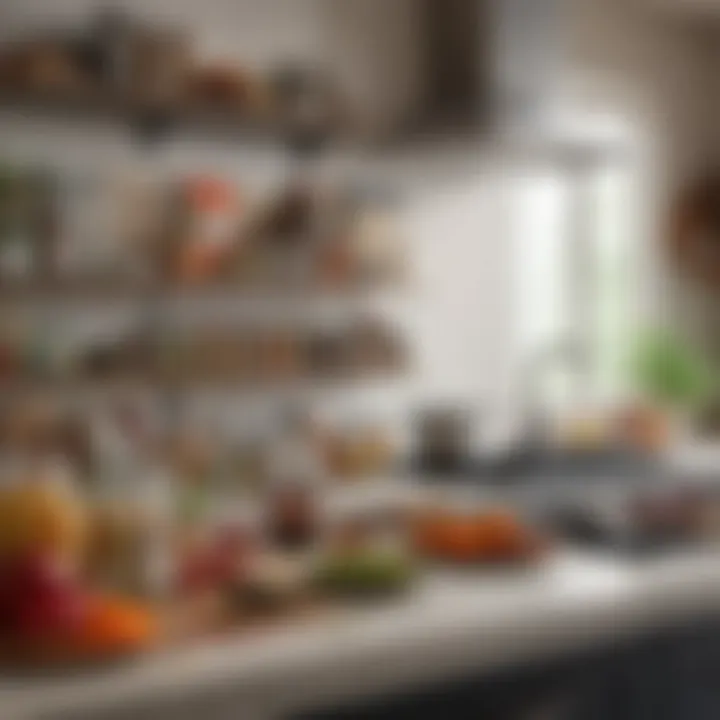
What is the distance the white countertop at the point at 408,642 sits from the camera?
1091 millimetres

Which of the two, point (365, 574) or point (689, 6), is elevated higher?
point (689, 6)

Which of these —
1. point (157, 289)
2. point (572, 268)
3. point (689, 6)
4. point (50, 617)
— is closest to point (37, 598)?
point (50, 617)

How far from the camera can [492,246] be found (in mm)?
3258

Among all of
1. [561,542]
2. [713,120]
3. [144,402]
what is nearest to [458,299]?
[144,402]

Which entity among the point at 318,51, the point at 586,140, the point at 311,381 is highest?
the point at 318,51

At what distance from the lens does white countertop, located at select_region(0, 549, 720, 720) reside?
1091mm

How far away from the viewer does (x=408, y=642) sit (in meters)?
1.26

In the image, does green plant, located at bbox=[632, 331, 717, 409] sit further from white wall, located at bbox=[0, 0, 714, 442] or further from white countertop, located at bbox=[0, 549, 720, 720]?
white countertop, located at bbox=[0, 549, 720, 720]

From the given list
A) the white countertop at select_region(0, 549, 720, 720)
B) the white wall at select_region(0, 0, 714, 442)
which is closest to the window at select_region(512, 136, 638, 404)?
the white wall at select_region(0, 0, 714, 442)

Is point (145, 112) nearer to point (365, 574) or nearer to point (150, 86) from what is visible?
point (150, 86)

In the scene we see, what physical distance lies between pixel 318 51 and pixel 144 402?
0.90m

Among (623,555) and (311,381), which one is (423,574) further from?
(311,381)

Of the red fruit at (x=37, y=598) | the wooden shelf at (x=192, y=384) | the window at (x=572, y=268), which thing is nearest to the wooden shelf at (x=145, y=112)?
the wooden shelf at (x=192, y=384)

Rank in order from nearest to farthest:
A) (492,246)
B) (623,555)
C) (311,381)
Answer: (623,555), (311,381), (492,246)
